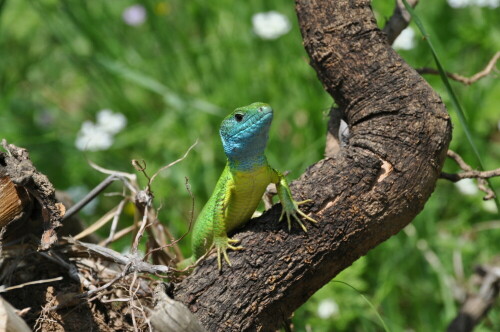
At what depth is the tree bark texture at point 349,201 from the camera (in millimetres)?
2541

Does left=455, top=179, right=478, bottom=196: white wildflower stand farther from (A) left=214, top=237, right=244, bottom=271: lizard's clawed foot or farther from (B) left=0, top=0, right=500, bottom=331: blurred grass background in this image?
(A) left=214, top=237, right=244, bottom=271: lizard's clawed foot

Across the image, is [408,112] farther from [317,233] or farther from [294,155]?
[294,155]

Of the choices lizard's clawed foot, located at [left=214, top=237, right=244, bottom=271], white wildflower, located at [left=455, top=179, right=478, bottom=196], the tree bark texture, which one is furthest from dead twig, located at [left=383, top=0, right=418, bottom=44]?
white wildflower, located at [left=455, top=179, right=478, bottom=196]

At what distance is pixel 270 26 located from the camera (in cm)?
565

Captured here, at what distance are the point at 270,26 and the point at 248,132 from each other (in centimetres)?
307

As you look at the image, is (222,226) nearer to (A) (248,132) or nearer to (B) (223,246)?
(B) (223,246)

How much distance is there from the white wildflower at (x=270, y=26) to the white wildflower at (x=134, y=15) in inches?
48.2

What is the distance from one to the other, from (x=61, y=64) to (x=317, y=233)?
512 centimetres

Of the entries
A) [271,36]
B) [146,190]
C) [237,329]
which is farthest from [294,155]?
[237,329]

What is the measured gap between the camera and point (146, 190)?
9.70ft

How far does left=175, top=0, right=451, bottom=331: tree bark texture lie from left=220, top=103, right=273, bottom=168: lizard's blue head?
244mm

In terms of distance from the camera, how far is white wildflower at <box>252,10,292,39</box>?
5.61 m

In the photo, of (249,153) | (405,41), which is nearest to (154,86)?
(405,41)

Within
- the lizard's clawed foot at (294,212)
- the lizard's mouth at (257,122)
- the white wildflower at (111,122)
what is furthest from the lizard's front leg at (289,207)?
the white wildflower at (111,122)
